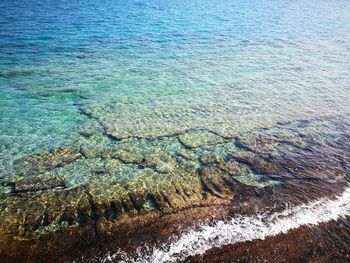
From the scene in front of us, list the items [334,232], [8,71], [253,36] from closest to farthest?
[334,232] → [8,71] → [253,36]

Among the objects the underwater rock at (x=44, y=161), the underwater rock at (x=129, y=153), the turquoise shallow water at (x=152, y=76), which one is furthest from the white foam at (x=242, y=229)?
the turquoise shallow water at (x=152, y=76)

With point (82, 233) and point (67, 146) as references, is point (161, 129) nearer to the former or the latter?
point (67, 146)

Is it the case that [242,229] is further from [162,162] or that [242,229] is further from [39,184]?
[39,184]

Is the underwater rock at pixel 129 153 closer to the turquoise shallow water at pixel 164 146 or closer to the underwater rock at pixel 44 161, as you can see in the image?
the turquoise shallow water at pixel 164 146

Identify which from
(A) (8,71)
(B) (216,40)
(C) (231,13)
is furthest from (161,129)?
(C) (231,13)

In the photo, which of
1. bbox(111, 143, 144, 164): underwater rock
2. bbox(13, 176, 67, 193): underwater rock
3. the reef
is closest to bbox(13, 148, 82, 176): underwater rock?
the reef
